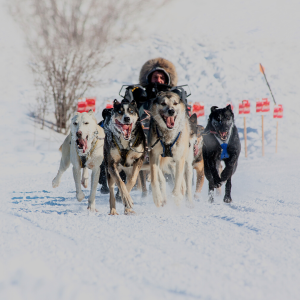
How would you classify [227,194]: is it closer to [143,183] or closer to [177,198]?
[177,198]

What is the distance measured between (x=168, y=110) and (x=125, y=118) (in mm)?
429

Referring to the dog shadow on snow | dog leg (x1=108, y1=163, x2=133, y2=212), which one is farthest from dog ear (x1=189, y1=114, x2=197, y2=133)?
dog leg (x1=108, y1=163, x2=133, y2=212)

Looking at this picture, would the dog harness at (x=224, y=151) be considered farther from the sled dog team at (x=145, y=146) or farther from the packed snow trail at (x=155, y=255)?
the packed snow trail at (x=155, y=255)

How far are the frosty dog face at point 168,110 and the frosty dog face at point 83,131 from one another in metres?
0.73

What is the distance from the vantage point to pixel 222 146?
4.46 meters

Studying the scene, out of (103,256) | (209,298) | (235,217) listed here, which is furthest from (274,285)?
(235,217)

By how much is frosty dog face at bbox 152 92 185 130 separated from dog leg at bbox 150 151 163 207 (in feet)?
1.18

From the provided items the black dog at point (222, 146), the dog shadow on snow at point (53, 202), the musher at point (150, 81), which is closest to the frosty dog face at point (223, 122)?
the black dog at point (222, 146)

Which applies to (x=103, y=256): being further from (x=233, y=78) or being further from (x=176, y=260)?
(x=233, y=78)

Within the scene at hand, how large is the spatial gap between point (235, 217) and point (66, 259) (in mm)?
1664

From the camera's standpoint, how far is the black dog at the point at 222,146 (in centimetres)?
441

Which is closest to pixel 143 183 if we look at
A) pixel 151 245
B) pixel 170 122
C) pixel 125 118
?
pixel 170 122

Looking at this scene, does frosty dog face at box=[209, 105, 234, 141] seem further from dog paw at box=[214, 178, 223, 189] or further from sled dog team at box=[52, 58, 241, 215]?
dog paw at box=[214, 178, 223, 189]

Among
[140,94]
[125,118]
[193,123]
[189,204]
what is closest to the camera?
[125,118]
